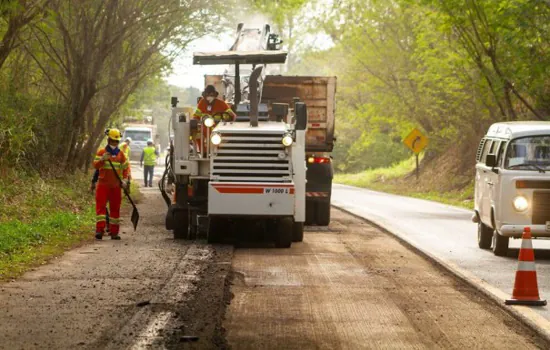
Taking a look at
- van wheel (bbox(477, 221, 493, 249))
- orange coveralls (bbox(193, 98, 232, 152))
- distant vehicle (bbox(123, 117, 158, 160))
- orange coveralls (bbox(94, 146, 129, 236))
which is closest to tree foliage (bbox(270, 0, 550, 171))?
van wheel (bbox(477, 221, 493, 249))

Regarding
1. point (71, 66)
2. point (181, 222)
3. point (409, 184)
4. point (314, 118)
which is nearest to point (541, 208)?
point (181, 222)

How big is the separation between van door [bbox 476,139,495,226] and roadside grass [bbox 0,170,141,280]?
6778 millimetres

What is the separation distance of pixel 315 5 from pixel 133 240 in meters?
44.9

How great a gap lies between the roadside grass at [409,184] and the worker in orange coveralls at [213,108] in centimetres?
1842

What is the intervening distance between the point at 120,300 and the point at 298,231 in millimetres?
8547

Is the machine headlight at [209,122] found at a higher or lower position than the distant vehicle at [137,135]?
higher

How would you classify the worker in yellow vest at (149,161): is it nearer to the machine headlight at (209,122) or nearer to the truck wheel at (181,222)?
the truck wheel at (181,222)

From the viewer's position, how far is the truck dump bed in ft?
84.8

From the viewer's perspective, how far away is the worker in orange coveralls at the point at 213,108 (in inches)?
835

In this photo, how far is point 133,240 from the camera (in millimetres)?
20750

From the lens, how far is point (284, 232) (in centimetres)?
1983

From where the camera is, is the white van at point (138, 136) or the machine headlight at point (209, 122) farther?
the white van at point (138, 136)

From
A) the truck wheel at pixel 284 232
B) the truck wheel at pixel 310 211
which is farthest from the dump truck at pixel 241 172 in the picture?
the truck wheel at pixel 310 211

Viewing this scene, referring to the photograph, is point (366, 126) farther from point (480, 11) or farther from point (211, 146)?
point (211, 146)
